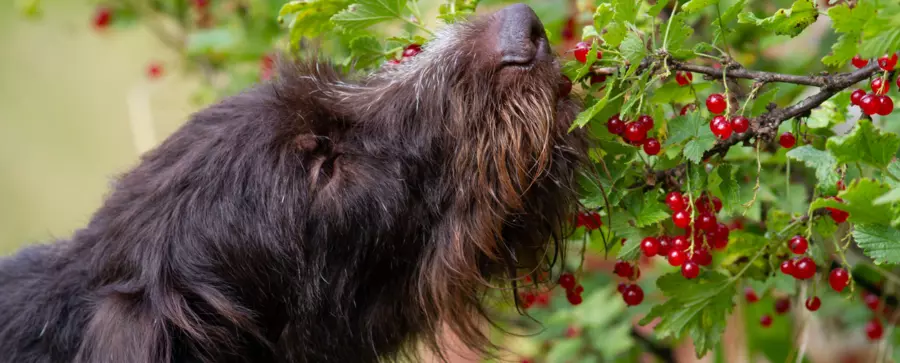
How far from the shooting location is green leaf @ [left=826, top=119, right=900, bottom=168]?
160 cm

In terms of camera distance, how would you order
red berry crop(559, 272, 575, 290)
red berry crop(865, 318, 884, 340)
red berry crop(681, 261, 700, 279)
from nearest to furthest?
red berry crop(681, 261, 700, 279), red berry crop(559, 272, 575, 290), red berry crop(865, 318, 884, 340)

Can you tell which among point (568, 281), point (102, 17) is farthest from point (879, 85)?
point (102, 17)

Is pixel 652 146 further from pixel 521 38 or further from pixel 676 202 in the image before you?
pixel 521 38

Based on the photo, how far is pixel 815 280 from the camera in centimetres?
219

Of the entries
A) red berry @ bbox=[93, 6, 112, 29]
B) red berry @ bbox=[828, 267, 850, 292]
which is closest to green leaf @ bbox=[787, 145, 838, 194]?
red berry @ bbox=[828, 267, 850, 292]

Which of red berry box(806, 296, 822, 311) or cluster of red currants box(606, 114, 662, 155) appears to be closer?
cluster of red currants box(606, 114, 662, 155)

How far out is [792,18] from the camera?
5.66ft

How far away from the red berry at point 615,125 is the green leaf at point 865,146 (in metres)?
0.45

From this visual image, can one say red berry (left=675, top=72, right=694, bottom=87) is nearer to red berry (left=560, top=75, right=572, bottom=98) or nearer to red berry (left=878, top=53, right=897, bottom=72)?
red berry (left=560, top=75, right=572, bottom=98)

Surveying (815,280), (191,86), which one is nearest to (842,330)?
(815,280)

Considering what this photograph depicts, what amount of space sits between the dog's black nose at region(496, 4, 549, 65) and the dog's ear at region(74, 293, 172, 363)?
104 cm

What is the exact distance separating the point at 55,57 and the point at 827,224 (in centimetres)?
894

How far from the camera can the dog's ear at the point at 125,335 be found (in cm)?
206

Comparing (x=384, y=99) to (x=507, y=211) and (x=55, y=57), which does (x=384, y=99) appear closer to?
(x=507, y=211)
